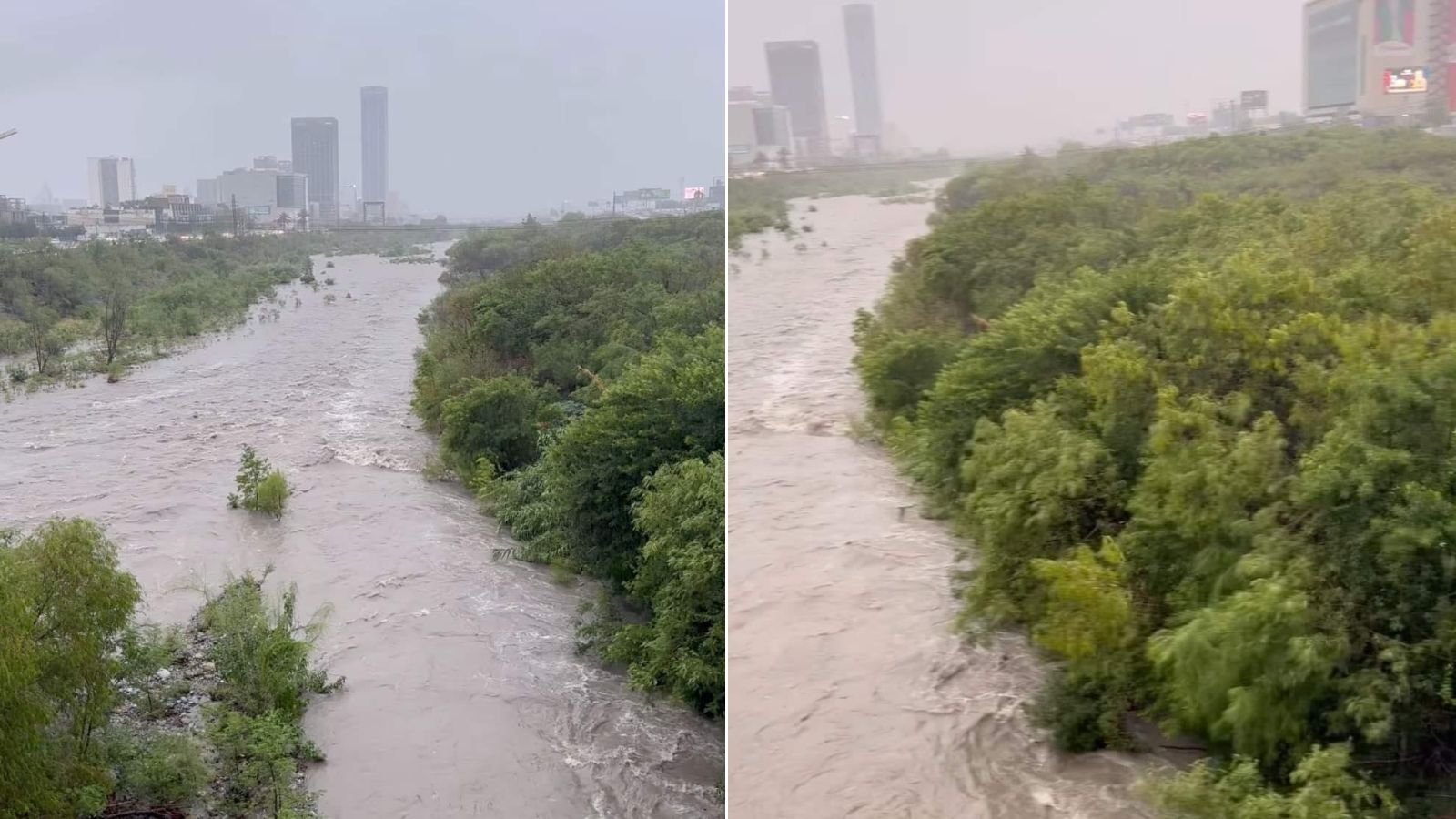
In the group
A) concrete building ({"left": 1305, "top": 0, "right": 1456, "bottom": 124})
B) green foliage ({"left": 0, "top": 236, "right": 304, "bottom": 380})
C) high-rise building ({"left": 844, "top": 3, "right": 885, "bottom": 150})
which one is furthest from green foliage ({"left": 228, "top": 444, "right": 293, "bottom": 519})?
concrete building ({"left": 1305, "top": 0, "right": 1456, "bottom": 124})

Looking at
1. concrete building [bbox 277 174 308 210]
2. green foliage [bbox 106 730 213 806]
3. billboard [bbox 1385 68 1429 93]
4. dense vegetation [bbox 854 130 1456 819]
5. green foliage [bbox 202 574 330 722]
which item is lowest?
green foliage [bbox 106 730 213 806]

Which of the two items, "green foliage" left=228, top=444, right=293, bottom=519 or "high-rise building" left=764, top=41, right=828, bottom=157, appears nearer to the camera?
"high-rise building" left=764, top=41, right=828, bottom=157

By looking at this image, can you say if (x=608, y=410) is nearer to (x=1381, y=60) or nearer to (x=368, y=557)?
(x=368, y=557)

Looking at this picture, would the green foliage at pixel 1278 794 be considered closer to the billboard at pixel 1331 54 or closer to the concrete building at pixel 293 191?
the billboard at pixel 1331 54

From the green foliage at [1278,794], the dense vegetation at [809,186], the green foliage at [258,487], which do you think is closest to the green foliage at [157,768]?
the green foliage at [258,487]

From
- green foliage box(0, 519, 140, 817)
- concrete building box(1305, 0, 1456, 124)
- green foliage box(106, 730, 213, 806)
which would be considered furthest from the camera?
green foliage box(106, 730, 213, 806)

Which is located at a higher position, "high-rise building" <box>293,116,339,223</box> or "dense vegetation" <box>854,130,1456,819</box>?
A: "high-rise building" <box>293,116,339,223</box>

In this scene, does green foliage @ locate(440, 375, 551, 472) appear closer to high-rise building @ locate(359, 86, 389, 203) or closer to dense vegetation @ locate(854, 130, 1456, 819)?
high-rise building @ locate(359, 86, 389, 203)
